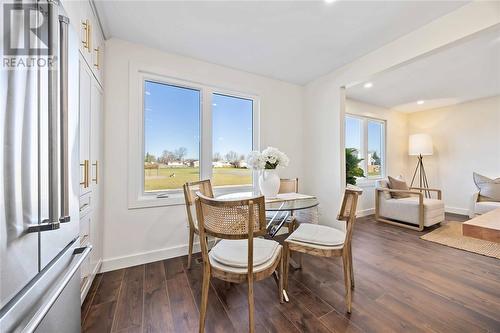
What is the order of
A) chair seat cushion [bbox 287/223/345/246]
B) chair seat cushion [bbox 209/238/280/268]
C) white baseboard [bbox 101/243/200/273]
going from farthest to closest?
white baseboard [bbox 101/243/200/273] → chair seat cushion [bbox 287/223/345/246] → chair seat cushion [bbox 209/238/280/268]

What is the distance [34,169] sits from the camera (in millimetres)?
628

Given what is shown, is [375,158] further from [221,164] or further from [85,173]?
[85,173]

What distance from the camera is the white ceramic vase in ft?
7.23

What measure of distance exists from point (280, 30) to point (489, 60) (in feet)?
9.45

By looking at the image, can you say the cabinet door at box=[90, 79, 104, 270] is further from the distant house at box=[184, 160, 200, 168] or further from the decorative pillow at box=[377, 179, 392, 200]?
the decorative pillow at box=[377, 179, 392, 200]

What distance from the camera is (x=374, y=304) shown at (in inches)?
62.6

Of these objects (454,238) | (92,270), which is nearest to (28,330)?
(92,270)

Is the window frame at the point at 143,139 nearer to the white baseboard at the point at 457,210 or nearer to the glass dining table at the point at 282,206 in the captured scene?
the glass dining table at the point at 282,206

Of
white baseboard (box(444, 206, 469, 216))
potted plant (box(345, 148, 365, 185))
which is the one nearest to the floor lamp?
white baseboard (box(444, 206, 469, 216))

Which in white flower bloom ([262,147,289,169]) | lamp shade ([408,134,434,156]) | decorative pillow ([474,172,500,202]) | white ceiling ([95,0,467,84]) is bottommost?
decorative pillow ([474,172,500,202])

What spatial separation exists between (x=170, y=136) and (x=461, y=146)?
19.9ft

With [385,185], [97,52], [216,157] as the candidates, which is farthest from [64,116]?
[385,185]

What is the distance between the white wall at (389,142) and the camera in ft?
14.2

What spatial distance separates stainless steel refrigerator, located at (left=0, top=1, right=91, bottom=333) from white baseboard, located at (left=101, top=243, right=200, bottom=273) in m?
1.54
